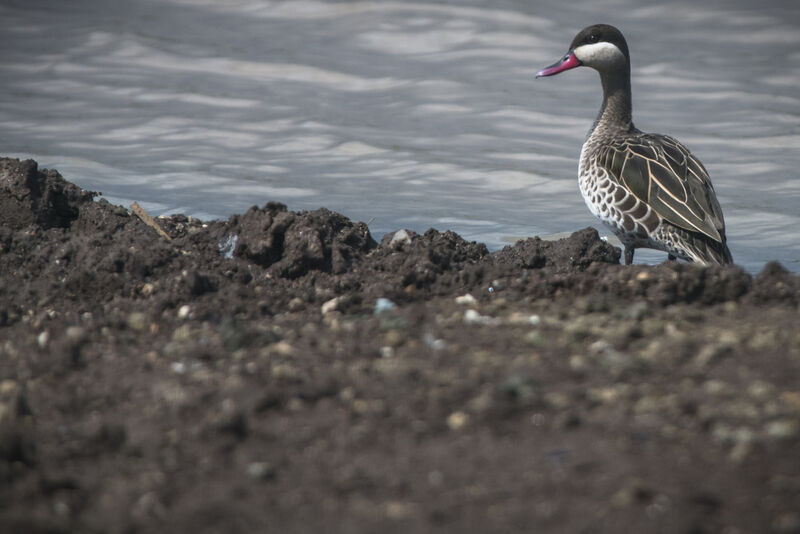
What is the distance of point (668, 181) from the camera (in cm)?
592

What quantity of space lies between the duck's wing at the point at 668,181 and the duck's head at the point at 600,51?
1059 mm

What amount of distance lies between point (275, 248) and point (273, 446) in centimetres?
278

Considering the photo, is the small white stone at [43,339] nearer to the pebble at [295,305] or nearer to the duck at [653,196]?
the pebble at [295,305]

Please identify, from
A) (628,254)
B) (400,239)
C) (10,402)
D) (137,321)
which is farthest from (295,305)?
(628,254)

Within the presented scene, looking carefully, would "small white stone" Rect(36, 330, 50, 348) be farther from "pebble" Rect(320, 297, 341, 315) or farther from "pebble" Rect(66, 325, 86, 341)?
"pebble" Rect(320, 297, 341, 315)

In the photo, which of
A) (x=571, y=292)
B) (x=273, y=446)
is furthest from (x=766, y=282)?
(x=273, y=446)

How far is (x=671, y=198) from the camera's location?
5.86m

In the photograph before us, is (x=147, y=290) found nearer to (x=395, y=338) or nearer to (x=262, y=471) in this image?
(x=395, y=338)

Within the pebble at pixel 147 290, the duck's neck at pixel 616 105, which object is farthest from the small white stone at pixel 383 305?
the duck's neck at pixel 616 105

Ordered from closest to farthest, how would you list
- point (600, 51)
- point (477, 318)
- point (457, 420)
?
point (457, 420) → point (477, 318) → point (600, 51)

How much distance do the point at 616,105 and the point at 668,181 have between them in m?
1.46

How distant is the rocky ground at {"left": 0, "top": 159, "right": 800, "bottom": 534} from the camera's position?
2.04 meters

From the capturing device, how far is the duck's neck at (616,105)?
→ 7094 mm

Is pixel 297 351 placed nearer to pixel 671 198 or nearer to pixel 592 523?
pixel 592 523
